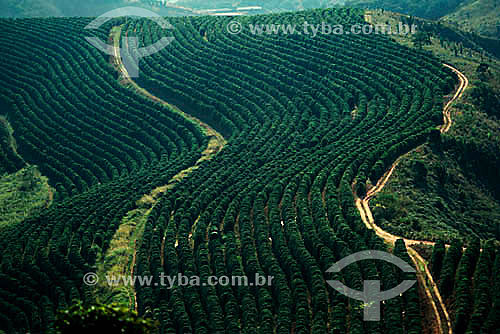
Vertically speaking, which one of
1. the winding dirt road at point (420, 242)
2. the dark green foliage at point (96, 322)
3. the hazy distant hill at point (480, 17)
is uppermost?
the hazy distant hill at point (480, 17)

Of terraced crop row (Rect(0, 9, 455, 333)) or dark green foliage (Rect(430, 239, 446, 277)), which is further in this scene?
terraced crop row (Rect(0, 9, 455, 333))

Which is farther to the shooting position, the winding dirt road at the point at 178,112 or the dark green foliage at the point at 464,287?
the winding dirt road at the point at 178,112

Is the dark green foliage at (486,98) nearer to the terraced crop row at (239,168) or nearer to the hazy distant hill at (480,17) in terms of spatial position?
the terraced crop row at (239,168)

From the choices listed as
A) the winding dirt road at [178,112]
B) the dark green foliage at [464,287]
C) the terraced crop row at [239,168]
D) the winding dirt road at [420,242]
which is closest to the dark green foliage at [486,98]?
the terraced crop row at [239,168]

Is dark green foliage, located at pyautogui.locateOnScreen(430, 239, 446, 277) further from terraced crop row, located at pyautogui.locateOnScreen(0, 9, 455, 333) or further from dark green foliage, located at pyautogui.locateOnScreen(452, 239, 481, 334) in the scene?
terraced crop row, located at pyautogui.locateOnScreen(0, 9, 455, 333)

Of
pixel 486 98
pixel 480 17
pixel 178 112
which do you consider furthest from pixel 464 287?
pixel 480 17

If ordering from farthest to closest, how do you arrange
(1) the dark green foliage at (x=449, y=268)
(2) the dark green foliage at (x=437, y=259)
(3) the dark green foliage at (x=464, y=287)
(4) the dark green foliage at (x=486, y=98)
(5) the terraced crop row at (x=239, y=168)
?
1. (4) the dark green foliage at (x=486, y=98)
2. (5) the terraced crop row at (x=239, y=168)
3. (2) the dark green foliage at (x=437, y=259)
4. (1) the dark green foliage at (x=449, y=268)
5. (3) the dark green foliage at (x=464, y=287)

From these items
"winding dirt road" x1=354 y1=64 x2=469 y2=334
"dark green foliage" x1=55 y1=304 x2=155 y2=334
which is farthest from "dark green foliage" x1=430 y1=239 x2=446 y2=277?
"dark green foliage" x1=55 y1=304 x2=155 y2=334

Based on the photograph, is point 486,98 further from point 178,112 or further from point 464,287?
point 178,112
